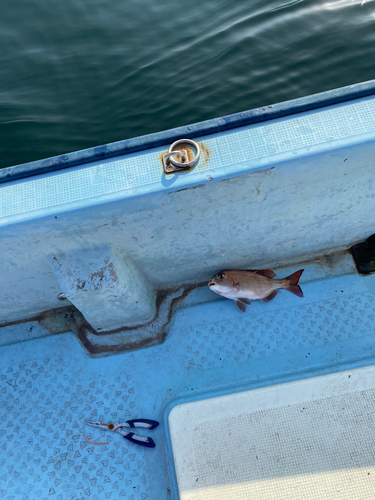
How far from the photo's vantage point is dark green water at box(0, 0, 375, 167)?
4316 millimetres

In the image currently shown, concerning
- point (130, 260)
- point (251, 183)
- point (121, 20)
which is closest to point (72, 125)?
point (121, 20)

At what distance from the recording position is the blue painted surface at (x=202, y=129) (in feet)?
6.14

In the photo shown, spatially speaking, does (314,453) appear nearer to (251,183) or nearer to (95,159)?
(251,183)

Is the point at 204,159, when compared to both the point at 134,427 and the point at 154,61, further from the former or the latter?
the point at 154,61

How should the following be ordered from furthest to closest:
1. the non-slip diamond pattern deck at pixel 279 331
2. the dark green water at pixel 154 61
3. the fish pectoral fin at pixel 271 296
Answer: the dark green water at pixel 154 61, the fish pectoral fin at pixel 271 296, the non-slip diamond pattern deck at pixel 279 331

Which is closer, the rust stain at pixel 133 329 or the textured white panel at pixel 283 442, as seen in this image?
the textured white panel at pixel 283 442

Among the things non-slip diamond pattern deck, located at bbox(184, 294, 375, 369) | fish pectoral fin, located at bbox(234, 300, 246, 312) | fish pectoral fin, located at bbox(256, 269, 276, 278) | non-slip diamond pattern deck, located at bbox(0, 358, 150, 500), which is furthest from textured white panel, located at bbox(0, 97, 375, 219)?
non-slip diamond pattern deck, located at bbox(0, 358, 150, 500)

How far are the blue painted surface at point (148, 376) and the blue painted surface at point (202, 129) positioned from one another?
4.75ft

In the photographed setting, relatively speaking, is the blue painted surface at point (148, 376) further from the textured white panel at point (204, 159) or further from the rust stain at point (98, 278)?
the textured white panel at point (204, 159)

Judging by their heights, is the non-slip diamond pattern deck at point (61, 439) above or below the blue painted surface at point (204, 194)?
below

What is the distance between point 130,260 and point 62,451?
4.98 ft

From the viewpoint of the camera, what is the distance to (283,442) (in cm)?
216

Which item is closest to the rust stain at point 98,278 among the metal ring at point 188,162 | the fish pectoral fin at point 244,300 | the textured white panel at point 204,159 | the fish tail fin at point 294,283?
the textured white panel at point 204,159

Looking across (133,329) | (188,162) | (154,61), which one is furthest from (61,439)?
(154,61)
